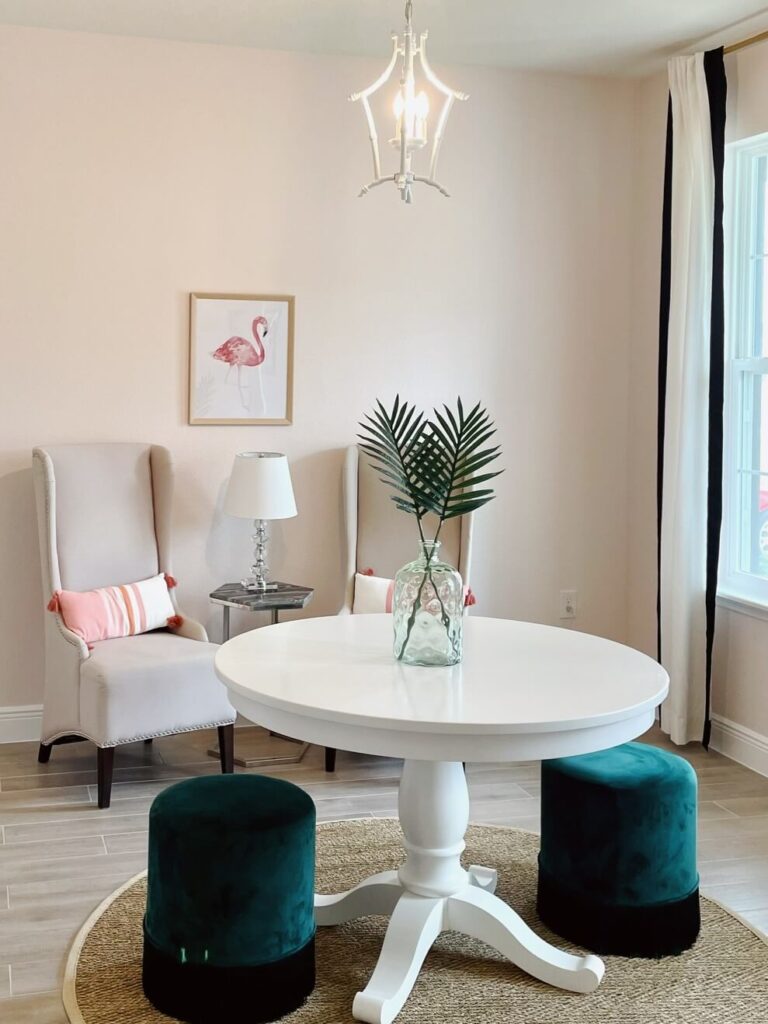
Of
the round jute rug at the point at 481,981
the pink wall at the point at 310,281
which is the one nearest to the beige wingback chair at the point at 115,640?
the pink wall at the point at 310,281

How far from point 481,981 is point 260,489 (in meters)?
2.02

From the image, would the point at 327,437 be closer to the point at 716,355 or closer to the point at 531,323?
the point at 531,323

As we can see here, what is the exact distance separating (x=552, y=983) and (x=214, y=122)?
10.6 feet

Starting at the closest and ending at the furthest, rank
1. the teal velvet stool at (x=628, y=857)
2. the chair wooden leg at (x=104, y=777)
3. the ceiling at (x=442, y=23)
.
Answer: the teal velvet stool at (x=628, y=857) < the chair wooden leg at (x=104, y=777) < the ceiling at (x=442, y=23)

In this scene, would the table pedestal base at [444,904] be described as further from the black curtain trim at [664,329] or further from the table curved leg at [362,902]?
the black curtain trim at [664,329]

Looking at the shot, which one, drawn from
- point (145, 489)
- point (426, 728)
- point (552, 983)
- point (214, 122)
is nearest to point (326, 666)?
point (426, 728)

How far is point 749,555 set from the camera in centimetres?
424

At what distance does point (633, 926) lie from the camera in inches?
102

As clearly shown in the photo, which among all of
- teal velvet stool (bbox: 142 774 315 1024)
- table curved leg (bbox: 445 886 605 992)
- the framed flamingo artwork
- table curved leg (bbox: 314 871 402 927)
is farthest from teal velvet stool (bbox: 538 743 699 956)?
the framed flamingo artwork

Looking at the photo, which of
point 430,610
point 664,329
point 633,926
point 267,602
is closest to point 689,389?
point 664,329

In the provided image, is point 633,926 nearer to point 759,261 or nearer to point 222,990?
point 222,990

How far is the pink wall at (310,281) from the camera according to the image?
13.5 ft

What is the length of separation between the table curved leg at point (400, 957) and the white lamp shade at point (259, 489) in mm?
1793

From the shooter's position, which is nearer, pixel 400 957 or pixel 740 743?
pixel 400 957
